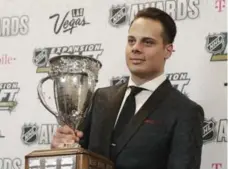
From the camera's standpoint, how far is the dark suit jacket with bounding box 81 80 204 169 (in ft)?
5.17

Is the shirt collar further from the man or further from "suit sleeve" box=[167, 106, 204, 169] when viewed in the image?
"suit sleeve" box=[167, 106, 204, 169]

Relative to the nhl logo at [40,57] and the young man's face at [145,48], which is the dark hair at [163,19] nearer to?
the young man's face at [145,48]

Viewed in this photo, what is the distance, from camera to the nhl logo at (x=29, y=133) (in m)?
2.09

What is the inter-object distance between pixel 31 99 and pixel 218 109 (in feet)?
2.22

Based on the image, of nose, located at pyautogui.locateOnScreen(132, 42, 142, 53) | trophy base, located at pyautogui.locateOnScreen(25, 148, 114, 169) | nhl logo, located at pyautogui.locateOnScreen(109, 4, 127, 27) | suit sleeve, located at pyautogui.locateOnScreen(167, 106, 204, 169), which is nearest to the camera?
trophy base, located at pyautogui.locateOnScreen(25, 148, 114, 169)

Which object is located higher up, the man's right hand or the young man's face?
the young man's face

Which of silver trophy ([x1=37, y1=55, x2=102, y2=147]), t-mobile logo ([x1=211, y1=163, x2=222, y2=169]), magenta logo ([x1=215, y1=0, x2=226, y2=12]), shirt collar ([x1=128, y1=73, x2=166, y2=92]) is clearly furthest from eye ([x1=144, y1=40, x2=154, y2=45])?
t-mobile logo ([x1=211, y1=163, x2=222, y2=169])

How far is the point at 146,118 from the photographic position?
5.29 ft

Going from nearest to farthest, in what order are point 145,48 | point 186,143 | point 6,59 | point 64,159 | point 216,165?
point 64,159 → point 186,143 → point 145,48 → point 216,165 → point 6,59

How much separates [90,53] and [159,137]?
22.3 inches

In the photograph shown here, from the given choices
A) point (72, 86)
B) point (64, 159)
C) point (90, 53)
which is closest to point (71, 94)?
point (72, 86)

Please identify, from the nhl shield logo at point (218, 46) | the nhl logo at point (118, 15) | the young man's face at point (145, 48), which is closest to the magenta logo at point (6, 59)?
the nhl logo at point (118, 15)

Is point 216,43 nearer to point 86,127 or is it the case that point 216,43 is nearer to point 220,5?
point 220,5

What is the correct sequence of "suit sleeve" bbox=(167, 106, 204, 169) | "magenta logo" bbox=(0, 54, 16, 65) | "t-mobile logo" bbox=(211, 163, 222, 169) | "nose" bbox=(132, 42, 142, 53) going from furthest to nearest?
"magenta logo" bbox=(0, 54, 16, 65), "t-mobile logo" bbox=(211, 163, 222, 169), "nose" bbox=(132, 42, 142, 53), "suit sleeve" bbox=(167, 106, 204, 169)
